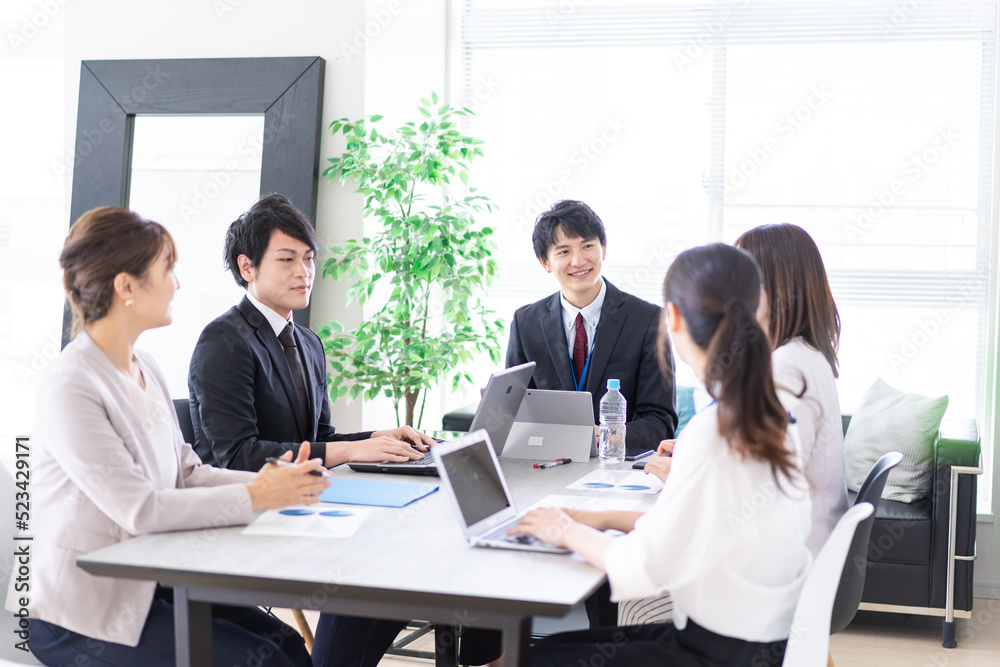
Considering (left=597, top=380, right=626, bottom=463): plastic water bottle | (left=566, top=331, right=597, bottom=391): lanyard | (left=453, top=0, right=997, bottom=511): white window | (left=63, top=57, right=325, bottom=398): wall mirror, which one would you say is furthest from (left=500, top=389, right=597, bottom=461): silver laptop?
(left=453, top=0, right=997, bottom=511): white window

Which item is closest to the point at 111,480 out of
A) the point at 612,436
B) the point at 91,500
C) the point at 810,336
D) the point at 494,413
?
the point at 91,500

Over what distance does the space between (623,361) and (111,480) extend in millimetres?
1780

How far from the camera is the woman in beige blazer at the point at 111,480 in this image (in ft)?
5.95

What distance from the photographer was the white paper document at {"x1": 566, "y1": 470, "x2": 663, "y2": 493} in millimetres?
2295

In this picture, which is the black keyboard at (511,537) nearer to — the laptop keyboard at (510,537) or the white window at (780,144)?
the laptop keyboard at (510,537)

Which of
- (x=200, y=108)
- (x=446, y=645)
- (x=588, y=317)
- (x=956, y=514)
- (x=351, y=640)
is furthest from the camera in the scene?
(x=200, y=108)

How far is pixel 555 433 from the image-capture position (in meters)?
2.73

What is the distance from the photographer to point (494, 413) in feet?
8.15

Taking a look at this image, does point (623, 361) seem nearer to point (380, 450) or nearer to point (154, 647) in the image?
point (380, 450)

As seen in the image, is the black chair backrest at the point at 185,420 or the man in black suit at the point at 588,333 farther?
the man in black suit at the point at 588,333

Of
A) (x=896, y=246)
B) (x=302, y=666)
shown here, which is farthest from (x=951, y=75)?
(x=302, y=666)

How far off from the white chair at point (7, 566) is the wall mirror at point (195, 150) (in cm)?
204

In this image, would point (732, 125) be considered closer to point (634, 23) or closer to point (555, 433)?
point (634, 23)

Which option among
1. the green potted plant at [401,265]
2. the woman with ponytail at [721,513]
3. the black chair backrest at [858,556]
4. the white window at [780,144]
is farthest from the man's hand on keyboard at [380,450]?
the white window at [780,144]
